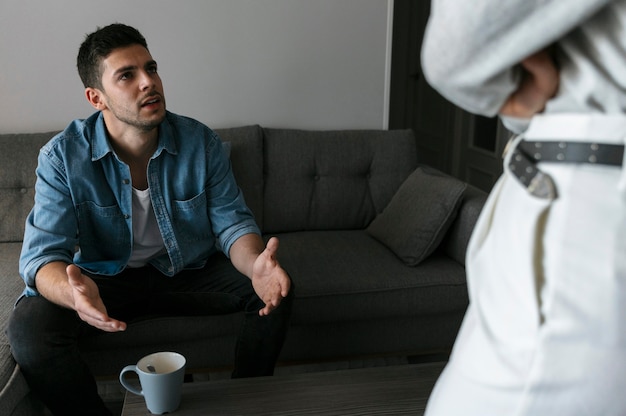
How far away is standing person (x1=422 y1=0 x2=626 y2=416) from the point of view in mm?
617

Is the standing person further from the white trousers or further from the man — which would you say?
the man

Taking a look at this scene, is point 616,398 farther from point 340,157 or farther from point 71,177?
point 340,157

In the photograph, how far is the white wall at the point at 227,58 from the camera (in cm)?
230

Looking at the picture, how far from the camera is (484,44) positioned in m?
0.62

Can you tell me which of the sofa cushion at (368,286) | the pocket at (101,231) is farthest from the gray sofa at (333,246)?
the pocket at (101,231)

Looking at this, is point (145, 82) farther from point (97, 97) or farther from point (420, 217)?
point (420, 217)

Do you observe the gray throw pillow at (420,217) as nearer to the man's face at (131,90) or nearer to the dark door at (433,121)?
the man's face at (131,90)

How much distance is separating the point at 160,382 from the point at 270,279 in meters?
0.44

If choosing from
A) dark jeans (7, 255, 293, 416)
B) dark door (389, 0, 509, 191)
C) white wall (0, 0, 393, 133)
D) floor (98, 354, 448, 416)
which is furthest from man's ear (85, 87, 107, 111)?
dark door (389, 0, 509, 191)

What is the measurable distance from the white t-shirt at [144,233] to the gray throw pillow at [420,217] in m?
0.76

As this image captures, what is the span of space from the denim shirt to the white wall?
0.67 metres

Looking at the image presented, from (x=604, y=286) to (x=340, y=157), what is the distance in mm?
1768

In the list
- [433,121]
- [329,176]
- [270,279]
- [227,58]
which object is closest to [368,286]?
[270,279]

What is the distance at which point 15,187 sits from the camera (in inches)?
84.0
